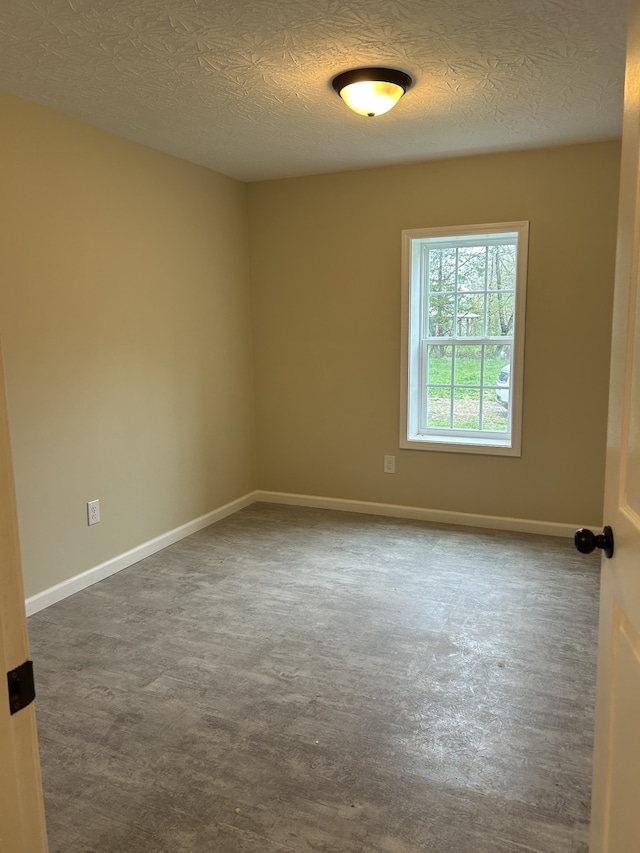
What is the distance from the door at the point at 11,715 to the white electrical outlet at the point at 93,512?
2.73 metres

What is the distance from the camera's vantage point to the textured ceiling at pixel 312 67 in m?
2.08

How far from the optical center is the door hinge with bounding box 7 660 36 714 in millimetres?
738

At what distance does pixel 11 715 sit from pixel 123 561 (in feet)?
9.86

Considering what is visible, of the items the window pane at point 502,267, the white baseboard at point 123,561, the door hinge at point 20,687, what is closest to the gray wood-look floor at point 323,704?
the white baseboard at point 123,561

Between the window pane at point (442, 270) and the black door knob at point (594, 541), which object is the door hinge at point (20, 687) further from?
the window pane at point (442, 270)

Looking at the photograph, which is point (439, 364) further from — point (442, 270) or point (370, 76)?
point (370, 76)

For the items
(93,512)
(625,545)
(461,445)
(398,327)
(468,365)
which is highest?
(398,327)

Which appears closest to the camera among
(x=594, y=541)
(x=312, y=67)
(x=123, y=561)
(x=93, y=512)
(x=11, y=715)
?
(x=11, y=715)

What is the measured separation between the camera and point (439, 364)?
14.3 feet

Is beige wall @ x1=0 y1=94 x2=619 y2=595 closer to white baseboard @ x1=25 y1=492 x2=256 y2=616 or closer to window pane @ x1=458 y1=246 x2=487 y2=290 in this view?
white baseboard @ x1=25 y1=492 x2=256 y2=616

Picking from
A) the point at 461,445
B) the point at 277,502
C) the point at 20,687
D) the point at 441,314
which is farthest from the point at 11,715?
the point at 277,502

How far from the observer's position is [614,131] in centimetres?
342

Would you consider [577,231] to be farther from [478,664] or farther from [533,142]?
[478,664]

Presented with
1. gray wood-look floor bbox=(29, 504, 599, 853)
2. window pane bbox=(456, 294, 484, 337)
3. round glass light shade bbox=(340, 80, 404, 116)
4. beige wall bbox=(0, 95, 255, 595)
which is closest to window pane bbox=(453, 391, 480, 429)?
window pane bbox=(456, 294, 484, 337)
